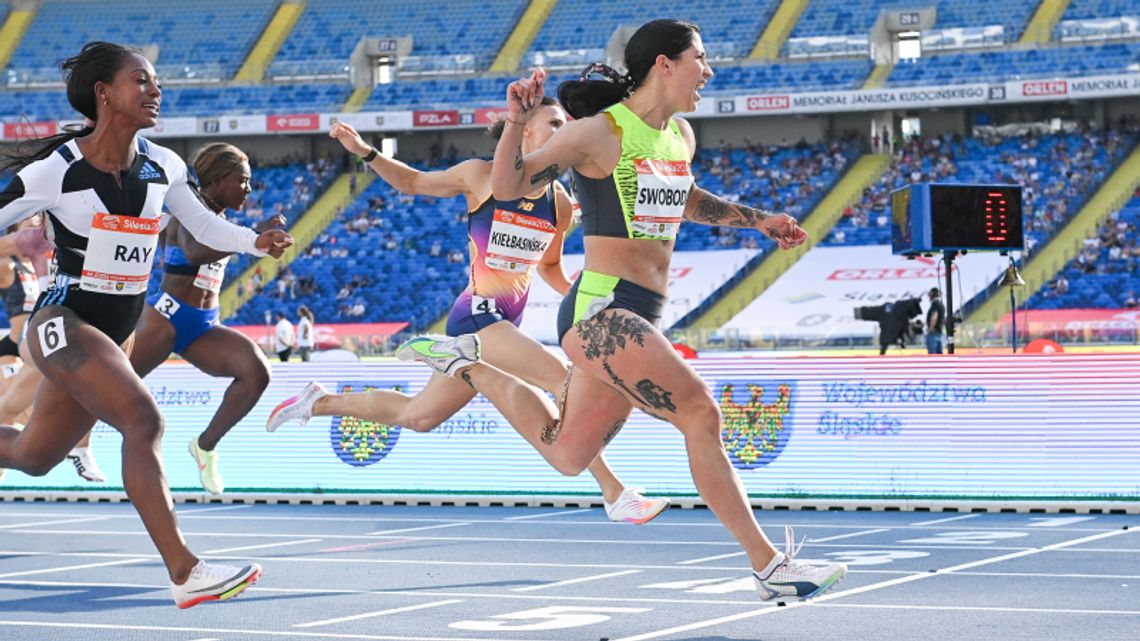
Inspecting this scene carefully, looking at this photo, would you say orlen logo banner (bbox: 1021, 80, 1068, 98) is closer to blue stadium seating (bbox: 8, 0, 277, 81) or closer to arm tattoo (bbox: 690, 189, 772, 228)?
blue stadium seating (bbox: 8, 0, 277, 81)

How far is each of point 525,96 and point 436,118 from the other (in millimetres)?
41162

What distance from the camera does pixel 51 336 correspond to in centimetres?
600

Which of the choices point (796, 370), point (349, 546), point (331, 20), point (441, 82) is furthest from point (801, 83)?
point (349, 546)

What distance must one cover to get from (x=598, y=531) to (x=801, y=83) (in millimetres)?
34419

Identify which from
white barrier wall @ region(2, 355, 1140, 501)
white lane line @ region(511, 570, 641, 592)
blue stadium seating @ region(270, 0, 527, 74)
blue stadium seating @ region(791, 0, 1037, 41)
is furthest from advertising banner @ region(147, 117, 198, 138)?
white lane line @ region(511, 570, 641, 592)

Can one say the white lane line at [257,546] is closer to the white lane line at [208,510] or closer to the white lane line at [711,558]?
the white lane line at [208,510]

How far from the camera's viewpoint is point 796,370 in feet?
44.9

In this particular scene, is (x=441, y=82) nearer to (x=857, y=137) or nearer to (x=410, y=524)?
(x=857, y=137)

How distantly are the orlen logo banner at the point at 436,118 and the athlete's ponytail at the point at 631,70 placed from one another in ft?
131

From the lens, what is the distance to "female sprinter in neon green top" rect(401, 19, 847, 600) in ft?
19.2

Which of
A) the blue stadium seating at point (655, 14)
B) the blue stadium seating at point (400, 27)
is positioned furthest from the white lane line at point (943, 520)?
the blue stadium seating at point (400, 27)

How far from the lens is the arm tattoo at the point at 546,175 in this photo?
234 inches

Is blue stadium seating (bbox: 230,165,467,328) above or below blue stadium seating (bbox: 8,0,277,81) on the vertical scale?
below

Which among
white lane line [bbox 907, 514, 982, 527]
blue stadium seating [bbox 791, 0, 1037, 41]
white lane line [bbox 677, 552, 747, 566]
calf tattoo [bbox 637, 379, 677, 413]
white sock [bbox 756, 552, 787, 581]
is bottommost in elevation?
white lane line [bbox 677, 552, 747, 566]
